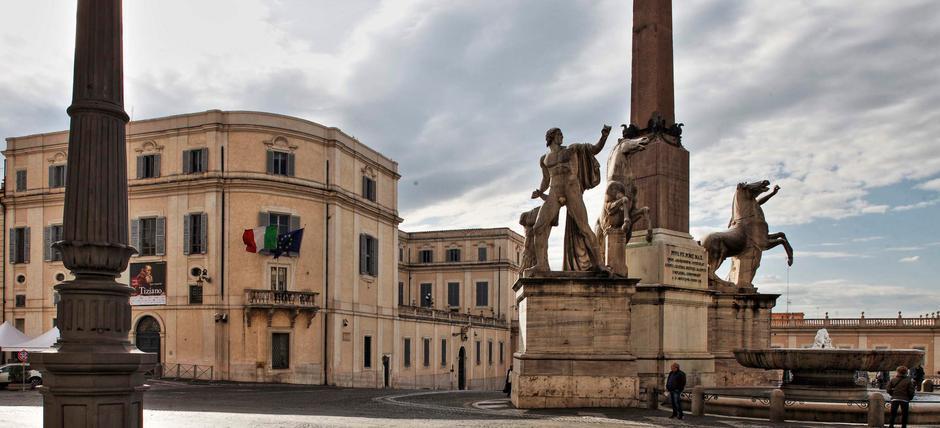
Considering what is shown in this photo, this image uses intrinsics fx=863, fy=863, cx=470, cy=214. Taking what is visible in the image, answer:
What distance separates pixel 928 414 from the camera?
505 inches

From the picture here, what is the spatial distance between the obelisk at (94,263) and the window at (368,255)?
39341mm

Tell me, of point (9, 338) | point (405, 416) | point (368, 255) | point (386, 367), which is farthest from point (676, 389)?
point (386, 367)

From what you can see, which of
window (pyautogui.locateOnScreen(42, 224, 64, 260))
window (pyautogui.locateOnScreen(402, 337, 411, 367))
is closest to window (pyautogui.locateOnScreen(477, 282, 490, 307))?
window (pyautogui.locateOnScreen(402, 337, 411, 367))

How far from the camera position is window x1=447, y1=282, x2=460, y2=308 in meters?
72.4

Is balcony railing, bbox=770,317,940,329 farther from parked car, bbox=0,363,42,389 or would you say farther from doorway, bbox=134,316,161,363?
parked car, bbox=0,363,42,389

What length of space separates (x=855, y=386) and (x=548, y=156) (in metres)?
6.37

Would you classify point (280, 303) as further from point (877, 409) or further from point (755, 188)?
point (877, 409)

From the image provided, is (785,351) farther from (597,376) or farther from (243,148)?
(243,148)

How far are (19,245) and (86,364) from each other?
138 feet

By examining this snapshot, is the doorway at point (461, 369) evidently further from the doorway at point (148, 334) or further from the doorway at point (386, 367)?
the doorway at point (148, 334)

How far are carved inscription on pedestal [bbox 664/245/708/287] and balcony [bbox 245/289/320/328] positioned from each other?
25.6 metres

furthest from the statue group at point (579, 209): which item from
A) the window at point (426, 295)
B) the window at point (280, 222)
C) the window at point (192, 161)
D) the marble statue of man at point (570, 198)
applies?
the window at point (426, 295)

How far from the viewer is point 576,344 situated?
1467cm

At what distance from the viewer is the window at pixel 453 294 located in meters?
72.4
